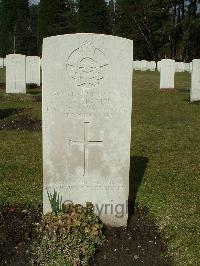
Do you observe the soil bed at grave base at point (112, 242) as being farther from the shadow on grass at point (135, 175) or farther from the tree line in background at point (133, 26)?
the tree line in background at point (133, 26)

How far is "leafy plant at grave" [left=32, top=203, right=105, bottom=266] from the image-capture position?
429cm

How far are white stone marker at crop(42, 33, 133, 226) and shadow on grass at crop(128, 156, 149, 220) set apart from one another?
70cm

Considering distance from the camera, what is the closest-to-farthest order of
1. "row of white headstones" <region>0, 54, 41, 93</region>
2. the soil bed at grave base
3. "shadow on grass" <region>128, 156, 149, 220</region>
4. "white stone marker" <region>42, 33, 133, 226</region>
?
the soil bed at grave base → "white stone marker" <region>42, 33, 133, 226</region> → "shadow on grass" <region>128, 156, 149, 220</region> → "row of white headstones" <region>0, 54, 41, 93</region>

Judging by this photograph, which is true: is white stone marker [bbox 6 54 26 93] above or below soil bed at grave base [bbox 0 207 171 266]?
above

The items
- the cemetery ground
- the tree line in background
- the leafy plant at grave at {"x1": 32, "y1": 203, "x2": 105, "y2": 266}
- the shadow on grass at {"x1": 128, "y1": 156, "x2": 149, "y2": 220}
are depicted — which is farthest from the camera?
the tree line in background

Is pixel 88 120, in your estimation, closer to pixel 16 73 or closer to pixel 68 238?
pixel 68 238

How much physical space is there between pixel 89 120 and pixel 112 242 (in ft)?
3.96

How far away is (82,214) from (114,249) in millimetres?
445

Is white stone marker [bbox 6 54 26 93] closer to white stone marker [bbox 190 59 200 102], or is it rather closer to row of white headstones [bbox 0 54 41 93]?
row of white headstones [bbox 0 54 41 93]

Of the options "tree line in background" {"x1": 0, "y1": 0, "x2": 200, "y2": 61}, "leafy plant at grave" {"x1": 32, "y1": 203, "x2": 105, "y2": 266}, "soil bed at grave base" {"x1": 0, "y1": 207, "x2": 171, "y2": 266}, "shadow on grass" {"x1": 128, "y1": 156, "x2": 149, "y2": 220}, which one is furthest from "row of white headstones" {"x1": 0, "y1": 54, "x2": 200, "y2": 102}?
"tree line in background" {"x1": 0, "y1": 0, "x2": 200, "y2": 61}

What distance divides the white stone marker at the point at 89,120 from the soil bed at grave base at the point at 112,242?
0.78 feet

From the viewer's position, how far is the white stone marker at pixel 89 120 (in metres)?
4.71

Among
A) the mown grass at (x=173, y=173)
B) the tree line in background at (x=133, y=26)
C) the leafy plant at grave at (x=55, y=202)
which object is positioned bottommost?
the mown grass at (x=173, y=173)

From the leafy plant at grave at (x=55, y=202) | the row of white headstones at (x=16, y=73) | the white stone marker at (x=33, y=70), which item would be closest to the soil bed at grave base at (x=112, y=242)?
the leafy plant at grave at (x=55, y=202)
